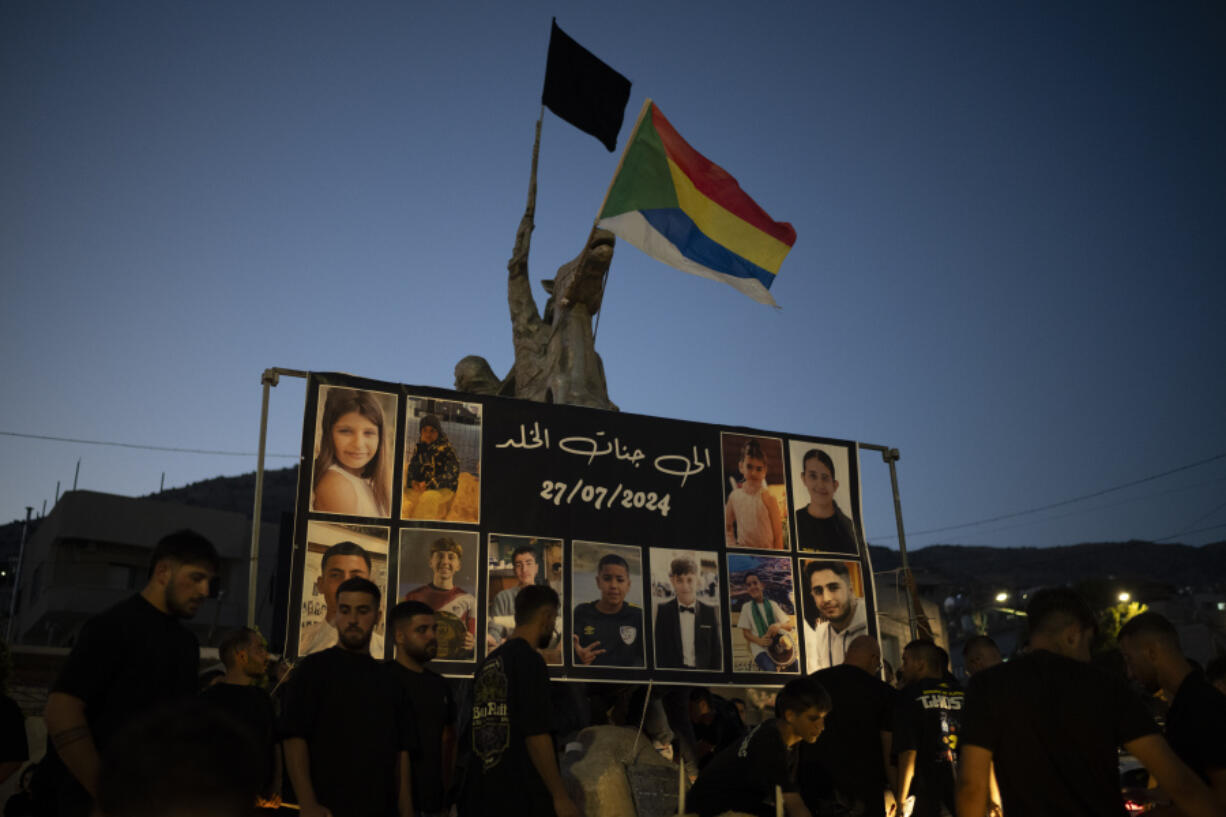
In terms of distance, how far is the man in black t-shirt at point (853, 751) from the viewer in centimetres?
575

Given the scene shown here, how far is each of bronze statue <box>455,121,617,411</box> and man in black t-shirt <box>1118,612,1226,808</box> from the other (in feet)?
22.8

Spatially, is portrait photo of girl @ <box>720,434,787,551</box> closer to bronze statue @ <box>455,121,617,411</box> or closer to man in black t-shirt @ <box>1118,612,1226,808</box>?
bronze statue @ <box>455,121,617,411</box>

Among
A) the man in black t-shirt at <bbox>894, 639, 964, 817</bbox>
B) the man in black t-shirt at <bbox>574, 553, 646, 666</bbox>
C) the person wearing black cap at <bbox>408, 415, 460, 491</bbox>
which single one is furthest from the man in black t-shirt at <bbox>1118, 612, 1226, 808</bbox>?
the person wearing black cap at <bbox>408, 415, 460, 491</bbox>

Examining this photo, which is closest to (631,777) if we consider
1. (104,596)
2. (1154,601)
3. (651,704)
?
(651,704)

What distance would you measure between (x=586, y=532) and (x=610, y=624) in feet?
2.71

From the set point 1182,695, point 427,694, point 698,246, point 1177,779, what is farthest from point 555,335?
point 1177,779

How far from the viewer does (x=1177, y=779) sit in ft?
10.4

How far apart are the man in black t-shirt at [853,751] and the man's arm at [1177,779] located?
2.59 m

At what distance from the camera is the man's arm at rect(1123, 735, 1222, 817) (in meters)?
3.16

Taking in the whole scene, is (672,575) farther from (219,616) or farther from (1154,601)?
(1154,601)

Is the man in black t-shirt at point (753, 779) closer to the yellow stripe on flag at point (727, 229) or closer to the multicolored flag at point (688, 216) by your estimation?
the multicolored flag at point (688, 216)

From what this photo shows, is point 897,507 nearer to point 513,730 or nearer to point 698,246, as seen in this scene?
point 698,246

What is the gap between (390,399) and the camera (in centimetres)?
859

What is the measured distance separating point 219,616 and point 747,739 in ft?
125
